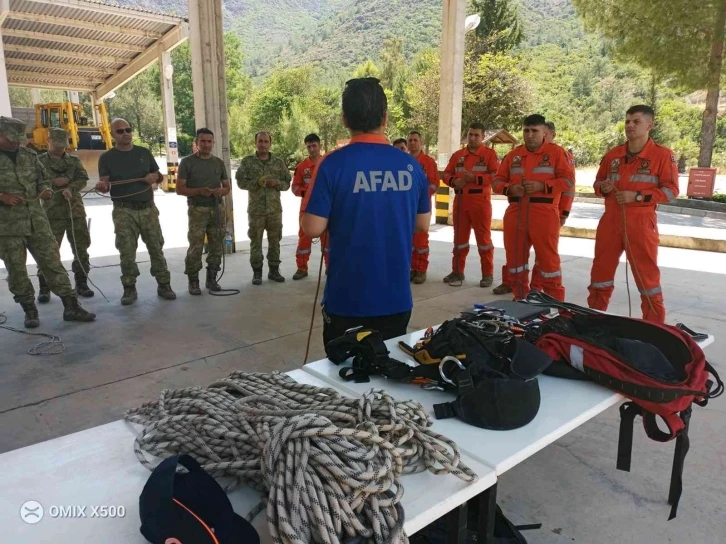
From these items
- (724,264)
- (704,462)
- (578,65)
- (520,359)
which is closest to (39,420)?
(520,359)

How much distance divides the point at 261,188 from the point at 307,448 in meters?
5.59

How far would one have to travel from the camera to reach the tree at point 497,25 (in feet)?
109

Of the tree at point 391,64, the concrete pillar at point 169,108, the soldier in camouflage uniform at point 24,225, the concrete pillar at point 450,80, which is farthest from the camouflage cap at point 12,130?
the tree at point 391,64

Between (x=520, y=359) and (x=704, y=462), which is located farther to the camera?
(x=704, y=462)

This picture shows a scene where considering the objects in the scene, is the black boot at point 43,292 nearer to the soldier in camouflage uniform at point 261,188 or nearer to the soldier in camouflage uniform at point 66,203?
the soldier in camouflage uniform at point 66,203

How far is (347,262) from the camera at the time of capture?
7.93 ft

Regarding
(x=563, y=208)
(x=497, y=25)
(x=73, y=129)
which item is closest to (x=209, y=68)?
(x=563, y=208)

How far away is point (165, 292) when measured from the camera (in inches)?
234

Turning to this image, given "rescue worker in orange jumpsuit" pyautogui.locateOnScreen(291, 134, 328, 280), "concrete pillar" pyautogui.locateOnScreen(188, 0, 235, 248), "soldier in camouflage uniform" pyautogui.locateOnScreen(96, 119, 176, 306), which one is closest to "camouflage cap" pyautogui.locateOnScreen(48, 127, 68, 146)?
"soldier in camouflage uniform" pyautogui.locateOnScreen(96, 119, 176, 306)

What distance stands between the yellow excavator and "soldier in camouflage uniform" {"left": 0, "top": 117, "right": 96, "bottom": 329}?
15731mm

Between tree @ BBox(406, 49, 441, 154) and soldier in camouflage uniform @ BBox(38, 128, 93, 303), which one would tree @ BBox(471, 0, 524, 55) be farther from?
soldier in camouflage uniform @ BBox(38, 128, 93, 303)

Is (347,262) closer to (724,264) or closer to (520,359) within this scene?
(520,359)

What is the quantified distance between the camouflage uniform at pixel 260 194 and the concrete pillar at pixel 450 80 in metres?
5.13

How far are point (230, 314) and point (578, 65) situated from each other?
70.7m
